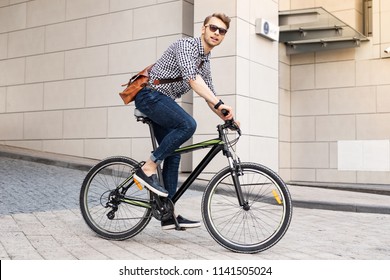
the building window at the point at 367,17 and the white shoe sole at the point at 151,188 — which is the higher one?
the building window at the point at 367,17

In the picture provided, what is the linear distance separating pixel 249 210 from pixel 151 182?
33.8 inches

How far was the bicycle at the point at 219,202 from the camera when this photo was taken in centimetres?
418

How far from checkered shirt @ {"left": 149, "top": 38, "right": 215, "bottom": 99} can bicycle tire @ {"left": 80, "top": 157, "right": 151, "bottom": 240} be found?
737mm

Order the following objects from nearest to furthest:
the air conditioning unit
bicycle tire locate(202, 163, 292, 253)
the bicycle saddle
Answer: bicycle tire locate(202, 163, 292, 253) → the bicycle saddle → the air conditioning unit

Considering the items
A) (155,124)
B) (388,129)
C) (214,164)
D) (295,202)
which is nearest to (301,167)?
(388,129)

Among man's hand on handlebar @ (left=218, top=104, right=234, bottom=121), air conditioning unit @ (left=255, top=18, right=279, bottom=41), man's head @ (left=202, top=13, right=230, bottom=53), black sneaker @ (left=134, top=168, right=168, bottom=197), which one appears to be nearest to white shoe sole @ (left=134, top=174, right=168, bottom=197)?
black sneaker @ (left=134, top=168, right=168, bottom=197)

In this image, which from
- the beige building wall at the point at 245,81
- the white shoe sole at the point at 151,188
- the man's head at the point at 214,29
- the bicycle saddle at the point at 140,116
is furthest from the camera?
the beige building wall at the point at 245,81

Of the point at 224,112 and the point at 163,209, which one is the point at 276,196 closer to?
the point at 224,112

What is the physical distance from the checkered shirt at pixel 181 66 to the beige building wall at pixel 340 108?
26.6ft

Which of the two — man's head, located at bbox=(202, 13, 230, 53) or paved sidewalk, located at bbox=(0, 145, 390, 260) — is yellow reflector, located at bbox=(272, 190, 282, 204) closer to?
paved sidewalk, located at bbox=(0, 145, 390, 260)

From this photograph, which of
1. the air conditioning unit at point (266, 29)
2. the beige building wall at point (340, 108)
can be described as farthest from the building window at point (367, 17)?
the air conditioning unit at point (266, 29)

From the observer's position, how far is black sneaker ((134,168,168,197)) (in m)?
4.41

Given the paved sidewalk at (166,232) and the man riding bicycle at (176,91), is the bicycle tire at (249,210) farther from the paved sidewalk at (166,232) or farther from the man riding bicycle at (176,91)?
the man riding bicycle at (176,91)

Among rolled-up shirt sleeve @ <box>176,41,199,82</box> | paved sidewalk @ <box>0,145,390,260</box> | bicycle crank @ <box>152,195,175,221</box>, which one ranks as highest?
rolled-up shirt sleeve @ <box>176,41,199,82</box>
